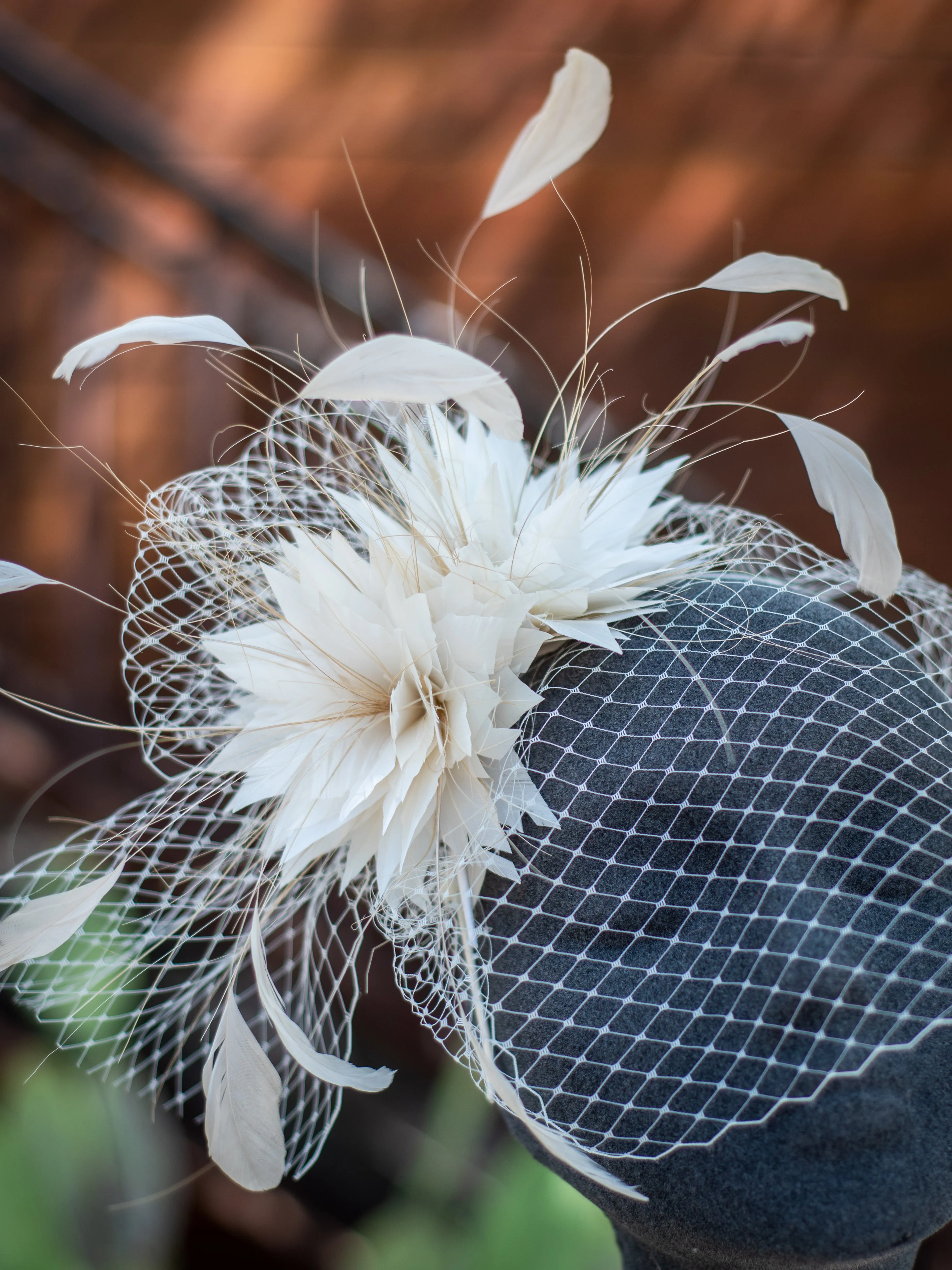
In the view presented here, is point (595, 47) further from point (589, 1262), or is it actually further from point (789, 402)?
point (589, 1262)

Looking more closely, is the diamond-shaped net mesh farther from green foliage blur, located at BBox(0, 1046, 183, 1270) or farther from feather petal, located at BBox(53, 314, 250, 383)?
green foliage blur, located at BBox(0, 1046, 183, 1270)

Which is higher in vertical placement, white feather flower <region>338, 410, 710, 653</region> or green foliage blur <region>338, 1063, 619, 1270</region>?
white feather flower <region>338, 410, 710, 653</region>

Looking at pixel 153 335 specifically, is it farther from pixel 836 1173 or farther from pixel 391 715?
pixel 836 1173

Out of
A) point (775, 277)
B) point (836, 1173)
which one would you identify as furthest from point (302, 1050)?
point (775, 277)

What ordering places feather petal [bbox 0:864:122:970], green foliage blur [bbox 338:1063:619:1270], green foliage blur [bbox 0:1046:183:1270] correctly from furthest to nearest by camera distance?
green foliage blur [bbox 0:1046:183:1270] < green foliage blur [bbox 338:1063:619:1270] < feather petal [bbox 0:864:122:970]

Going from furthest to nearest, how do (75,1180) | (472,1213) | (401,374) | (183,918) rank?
1. (472,1213)
2. (75,1180)
3. (183,918)
4. (401,374)

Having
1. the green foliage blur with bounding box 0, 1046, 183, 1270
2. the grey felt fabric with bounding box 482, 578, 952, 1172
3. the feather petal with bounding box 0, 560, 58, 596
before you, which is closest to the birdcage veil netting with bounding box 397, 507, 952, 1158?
the grey felt fabric with bounding box 482, 578, 952, 1172

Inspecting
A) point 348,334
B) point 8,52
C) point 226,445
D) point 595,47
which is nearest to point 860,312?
point 595,47
